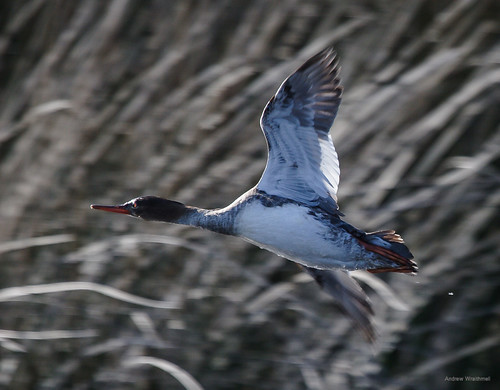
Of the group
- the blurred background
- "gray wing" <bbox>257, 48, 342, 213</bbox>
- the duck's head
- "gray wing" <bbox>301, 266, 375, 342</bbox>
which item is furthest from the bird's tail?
the duck's head

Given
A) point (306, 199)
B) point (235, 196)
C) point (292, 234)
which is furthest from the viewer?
point (235, 196)

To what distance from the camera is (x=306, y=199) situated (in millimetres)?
4504

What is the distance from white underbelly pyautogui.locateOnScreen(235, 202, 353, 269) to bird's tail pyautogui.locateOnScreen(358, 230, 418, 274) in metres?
0.12

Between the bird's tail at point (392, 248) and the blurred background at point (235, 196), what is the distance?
0.77 metres

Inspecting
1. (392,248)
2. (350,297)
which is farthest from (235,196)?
(392,248)

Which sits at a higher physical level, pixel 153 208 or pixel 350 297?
pixel 153 208

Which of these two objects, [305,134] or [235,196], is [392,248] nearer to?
[305,134]

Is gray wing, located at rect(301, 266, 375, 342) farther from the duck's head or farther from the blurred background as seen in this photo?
the duck's head

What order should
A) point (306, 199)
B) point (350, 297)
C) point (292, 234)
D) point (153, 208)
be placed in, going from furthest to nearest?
point (350, 297)
point (153, 208)
point (306, 199)
point (292, 234)

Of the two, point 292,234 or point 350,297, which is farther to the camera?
point 350,297

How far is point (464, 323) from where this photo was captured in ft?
18.0

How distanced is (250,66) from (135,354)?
5.99 feet

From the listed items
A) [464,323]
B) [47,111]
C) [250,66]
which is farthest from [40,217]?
A: [464,323]

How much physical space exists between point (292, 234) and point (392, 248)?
0.46m
